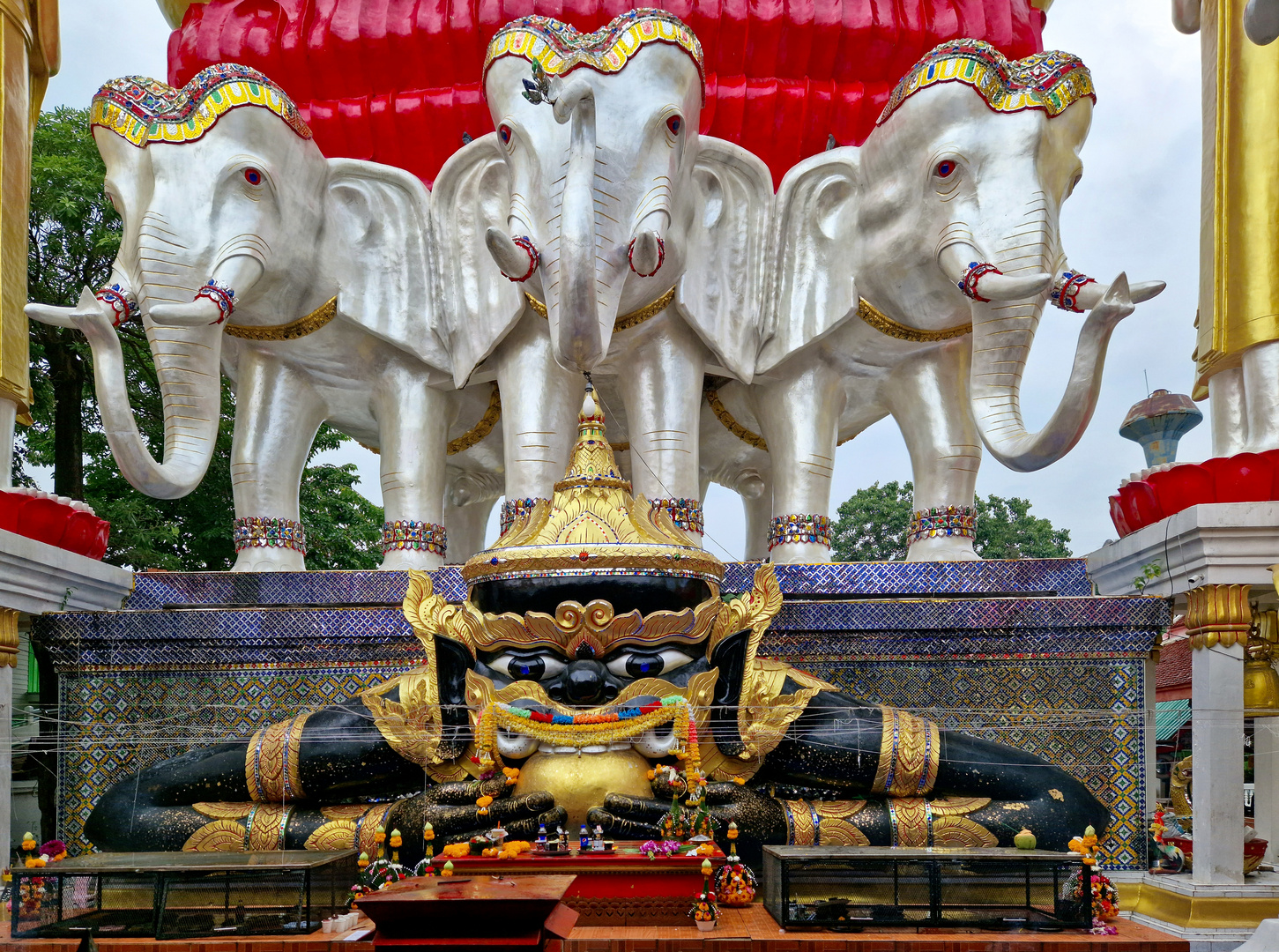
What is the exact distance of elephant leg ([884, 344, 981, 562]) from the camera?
8.56 meters

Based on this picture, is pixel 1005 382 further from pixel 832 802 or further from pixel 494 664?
pixel 494 664

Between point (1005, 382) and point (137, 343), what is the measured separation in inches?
374

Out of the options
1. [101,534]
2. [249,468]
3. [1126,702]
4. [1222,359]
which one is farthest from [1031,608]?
[101,534]

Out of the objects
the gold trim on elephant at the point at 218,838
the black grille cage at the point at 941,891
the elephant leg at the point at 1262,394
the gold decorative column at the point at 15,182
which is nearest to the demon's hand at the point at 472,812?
the gold trim on elephant at the point at 218,838

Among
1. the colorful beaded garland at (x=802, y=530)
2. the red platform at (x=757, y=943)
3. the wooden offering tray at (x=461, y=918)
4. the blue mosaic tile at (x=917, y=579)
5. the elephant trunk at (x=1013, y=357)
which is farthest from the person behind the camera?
the colorful beaded garland at (x=802, y=530)

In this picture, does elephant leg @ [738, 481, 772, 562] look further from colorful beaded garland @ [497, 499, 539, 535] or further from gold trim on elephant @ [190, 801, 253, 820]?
gold trim on elephant @ [190, 801, 253, 820]

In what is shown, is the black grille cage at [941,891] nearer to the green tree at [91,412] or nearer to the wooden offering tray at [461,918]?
the wooden offering tray at [461,918]

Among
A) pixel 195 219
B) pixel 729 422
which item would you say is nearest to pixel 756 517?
pixel 729 422

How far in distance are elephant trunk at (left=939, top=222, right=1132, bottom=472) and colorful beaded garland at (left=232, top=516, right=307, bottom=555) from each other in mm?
4065

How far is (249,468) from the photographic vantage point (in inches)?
343

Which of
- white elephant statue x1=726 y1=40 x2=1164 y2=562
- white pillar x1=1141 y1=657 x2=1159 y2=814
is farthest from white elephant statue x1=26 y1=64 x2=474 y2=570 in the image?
white pillar x1=1141 y1=657 x2=1159 y2=814

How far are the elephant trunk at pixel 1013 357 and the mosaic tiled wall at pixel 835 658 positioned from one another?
788 mm

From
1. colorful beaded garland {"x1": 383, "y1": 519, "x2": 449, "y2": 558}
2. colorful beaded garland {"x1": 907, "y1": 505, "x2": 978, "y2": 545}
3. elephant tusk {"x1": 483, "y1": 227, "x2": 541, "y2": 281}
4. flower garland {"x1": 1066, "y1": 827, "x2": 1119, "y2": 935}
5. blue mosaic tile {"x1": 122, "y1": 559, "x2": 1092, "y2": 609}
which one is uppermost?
elephant tusk {"x1": 483, "y1": 227, "x2": 541, "y2": 281}

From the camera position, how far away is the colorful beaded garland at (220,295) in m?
7.84
